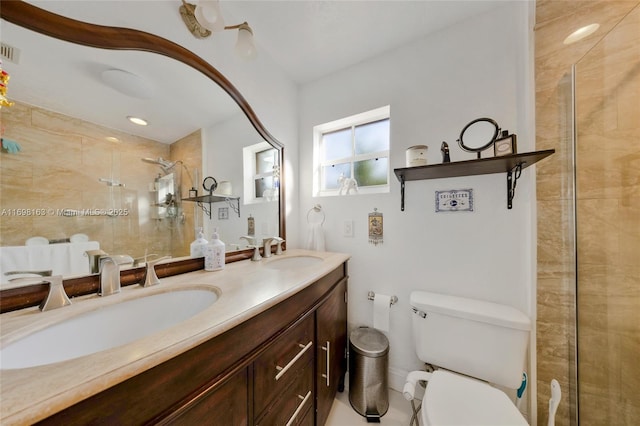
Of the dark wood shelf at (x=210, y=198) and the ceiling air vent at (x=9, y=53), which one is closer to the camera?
the ceiling air vent at (x=9, y=53)

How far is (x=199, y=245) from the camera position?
1071mm

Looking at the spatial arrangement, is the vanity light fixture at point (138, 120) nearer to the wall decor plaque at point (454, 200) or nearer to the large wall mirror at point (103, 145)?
the large wall mirror at point (103, 145)

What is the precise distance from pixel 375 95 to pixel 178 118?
4.24 feet

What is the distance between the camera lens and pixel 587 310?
1.04 metres

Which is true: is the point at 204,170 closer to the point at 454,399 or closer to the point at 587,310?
the point at 454,399

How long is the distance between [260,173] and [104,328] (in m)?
1.12

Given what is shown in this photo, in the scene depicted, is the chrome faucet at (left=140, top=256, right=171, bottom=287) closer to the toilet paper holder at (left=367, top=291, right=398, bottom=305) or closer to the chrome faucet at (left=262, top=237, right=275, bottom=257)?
the chrome faucet at (left=262, top=237, right=275, bottom=257)

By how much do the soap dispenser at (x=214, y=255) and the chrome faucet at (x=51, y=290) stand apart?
18.3 inches

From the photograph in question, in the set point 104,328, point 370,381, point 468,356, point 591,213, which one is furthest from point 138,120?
point 591,213

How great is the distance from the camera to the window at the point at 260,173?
1.43 metres

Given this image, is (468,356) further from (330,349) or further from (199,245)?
(199,245)

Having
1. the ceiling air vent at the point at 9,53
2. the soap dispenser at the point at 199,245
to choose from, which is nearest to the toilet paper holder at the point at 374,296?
the soap dispenser at the point at 199,245

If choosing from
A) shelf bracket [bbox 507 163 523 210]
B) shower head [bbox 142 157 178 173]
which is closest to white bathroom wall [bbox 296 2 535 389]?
shelf bracket [bbox 507 163 523 210]

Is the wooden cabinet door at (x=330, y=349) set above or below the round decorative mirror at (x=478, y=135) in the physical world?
below
